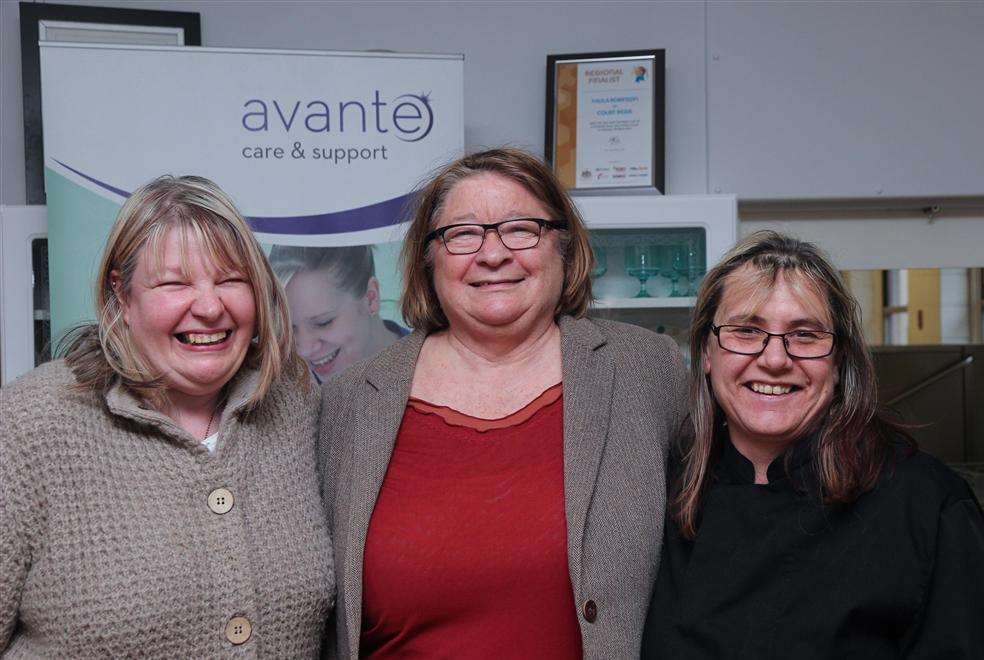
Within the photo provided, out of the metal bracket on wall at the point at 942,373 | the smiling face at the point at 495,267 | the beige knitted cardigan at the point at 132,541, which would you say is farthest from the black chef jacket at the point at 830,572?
the metal bracket on wall at the point at 942,373

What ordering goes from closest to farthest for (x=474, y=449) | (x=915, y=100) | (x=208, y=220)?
(x=208, y=220), (x=474, y=449), (x=915, y=100)

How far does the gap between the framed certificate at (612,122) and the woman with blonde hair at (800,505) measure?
4.68ft

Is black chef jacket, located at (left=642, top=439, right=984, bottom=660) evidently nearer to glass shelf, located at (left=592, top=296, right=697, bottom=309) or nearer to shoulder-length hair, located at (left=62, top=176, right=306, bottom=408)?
shoulder-length hair, located at (left=62, top=176, right=306, bottom=408)

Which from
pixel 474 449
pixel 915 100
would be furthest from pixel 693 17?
pixel 474 449

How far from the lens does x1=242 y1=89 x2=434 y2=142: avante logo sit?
2463 millimetres

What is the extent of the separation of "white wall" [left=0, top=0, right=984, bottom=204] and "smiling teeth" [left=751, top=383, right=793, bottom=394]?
1655 millimetres

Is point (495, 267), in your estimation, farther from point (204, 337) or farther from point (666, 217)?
point (666, 217)

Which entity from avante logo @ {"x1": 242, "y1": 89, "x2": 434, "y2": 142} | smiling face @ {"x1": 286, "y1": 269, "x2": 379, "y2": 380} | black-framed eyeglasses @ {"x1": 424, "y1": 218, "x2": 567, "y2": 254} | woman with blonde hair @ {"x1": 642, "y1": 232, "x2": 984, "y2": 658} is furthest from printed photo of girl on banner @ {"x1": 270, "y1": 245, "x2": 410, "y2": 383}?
woman with blonde hair @ {"x1": 642, "y1": 232, "x2": 984, "y2": 658}

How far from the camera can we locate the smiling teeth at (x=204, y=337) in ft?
5.03

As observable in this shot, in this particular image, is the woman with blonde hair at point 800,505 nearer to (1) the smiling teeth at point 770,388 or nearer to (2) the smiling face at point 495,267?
(1) the smiling teeth at point 770,388

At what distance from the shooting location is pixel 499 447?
Answer: 1677mm

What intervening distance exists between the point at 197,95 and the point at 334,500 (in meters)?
1.25

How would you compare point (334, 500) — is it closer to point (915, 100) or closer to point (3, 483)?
point (3, 483)

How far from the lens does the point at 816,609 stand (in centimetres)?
132
